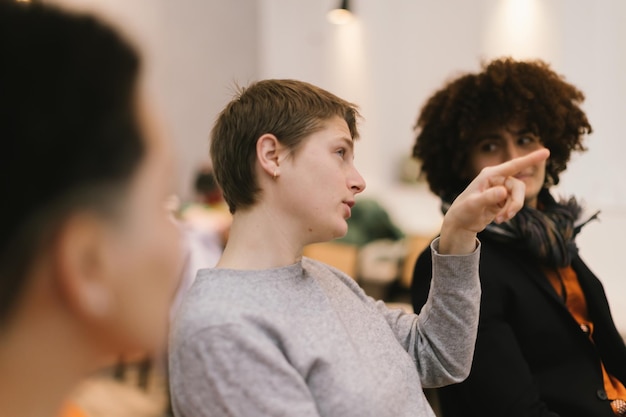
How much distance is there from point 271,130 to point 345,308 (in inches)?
13.3

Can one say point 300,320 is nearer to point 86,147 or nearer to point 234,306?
point 234,306

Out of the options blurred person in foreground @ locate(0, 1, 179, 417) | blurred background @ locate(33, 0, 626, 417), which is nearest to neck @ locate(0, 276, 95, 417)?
blurred person in foreground @ locate(0, 1, 179, 417)

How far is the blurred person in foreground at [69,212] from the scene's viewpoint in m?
0.32

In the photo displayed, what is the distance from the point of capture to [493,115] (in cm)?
157

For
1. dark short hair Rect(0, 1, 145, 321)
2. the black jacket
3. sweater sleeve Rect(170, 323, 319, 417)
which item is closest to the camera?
dark short hair Rect(0, 1, 145, 321)

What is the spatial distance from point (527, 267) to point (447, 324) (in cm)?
39

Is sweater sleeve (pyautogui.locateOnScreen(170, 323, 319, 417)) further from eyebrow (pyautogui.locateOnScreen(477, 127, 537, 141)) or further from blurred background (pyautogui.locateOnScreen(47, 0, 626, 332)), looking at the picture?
blurred background (pyautogui.locateOnScreen(47, 0, 626, 332))

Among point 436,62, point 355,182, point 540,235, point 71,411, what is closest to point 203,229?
point 540,235

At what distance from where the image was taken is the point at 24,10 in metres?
0.32

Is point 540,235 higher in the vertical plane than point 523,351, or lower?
higher

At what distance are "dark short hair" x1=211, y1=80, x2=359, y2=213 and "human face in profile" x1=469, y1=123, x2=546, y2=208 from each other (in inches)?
26.0

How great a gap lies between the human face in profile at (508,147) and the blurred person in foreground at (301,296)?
0.47 m

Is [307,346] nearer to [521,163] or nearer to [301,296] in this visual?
[301,296]

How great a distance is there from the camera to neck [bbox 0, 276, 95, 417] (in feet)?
1.08
